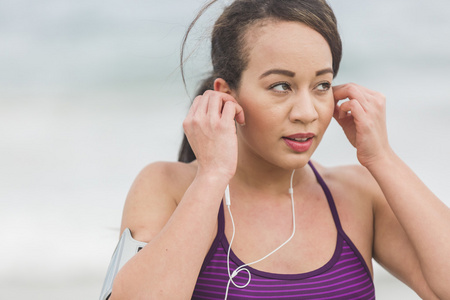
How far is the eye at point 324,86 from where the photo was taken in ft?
6.11

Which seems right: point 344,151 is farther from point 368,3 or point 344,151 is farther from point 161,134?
point 368,3

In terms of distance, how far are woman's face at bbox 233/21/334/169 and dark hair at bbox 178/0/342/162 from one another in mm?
26

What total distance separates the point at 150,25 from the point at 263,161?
15.3 feet

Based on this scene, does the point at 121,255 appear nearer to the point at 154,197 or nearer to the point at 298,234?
the point at 154,197

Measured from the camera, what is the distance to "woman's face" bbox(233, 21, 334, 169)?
70.4 inches

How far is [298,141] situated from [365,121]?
0.24 metres

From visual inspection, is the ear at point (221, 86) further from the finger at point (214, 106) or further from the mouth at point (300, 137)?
the mouth at point (300, 137)

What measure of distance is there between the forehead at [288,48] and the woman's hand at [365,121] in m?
0.17

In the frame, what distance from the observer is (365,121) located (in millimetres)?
1906

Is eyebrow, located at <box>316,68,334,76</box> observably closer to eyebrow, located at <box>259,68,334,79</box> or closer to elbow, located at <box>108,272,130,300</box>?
eyebrow, located at <box>259,68,334,79</box>

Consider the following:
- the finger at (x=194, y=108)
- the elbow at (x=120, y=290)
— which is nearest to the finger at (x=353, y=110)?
the finger at (x=194, y=108)

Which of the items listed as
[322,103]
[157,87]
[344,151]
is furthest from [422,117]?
[322,103]

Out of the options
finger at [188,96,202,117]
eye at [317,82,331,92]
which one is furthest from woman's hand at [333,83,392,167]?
finger at [188,96,202,117]

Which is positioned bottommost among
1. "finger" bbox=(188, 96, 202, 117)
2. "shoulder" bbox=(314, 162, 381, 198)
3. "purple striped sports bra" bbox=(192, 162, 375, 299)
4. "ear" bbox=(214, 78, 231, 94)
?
"purple striped sports bra" bbox=(192, 162, 375, 299)
